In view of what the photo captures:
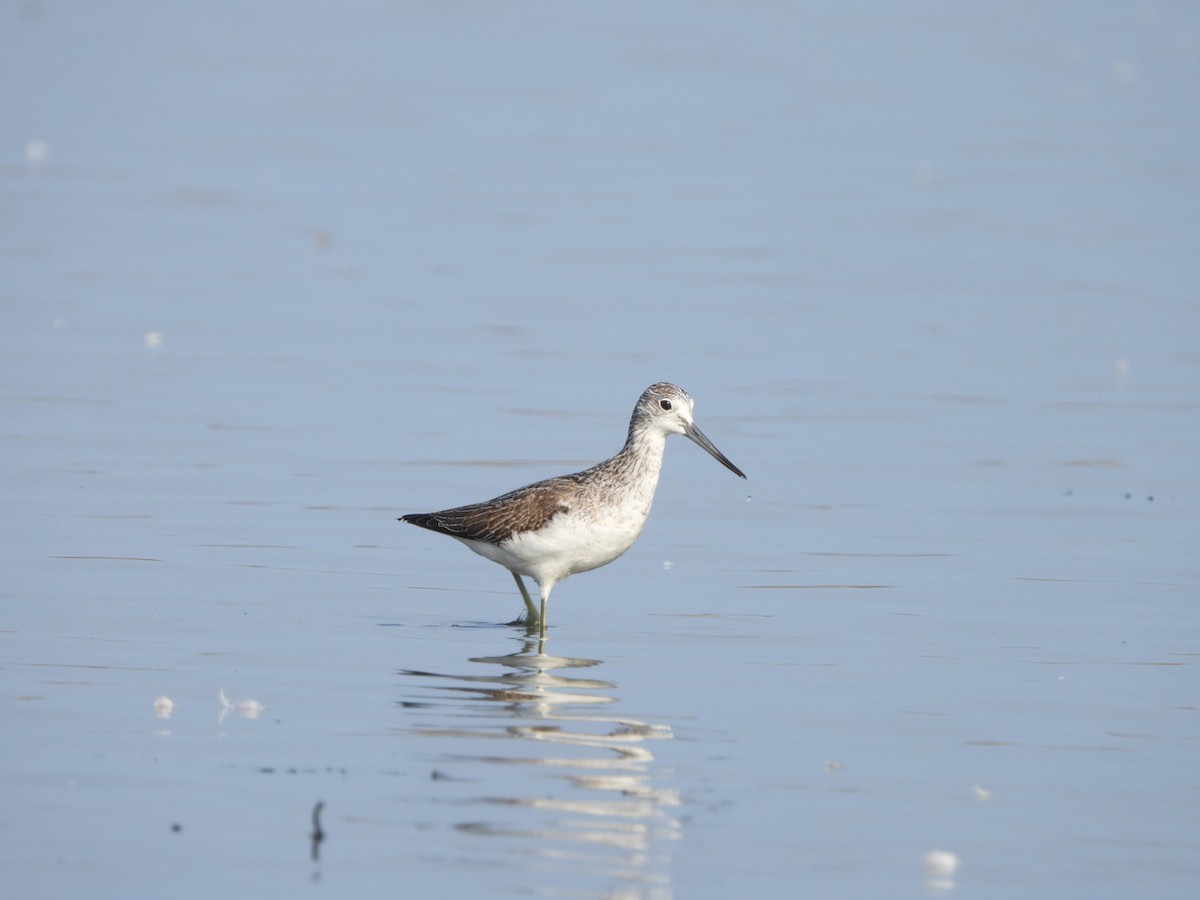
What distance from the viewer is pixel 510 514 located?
11766mm

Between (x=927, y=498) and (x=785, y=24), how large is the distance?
36519mm

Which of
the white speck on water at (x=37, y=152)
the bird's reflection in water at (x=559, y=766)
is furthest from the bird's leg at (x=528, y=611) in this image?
the white speck on water at (x=37, y=152)

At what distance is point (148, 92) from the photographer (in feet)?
116

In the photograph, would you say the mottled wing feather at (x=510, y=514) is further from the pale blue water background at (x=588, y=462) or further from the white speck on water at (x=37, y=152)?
the white speck on water at (x=37, y=152)

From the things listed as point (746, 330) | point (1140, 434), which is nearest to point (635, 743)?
point (1140, 434)

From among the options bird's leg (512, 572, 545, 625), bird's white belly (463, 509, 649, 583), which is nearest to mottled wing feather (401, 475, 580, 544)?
bird's white belly (463, 509, 649, 583)

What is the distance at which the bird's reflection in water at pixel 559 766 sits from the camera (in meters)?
7.68

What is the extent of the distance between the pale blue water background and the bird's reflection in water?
1.2 inches

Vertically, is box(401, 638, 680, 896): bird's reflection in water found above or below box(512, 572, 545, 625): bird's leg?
below

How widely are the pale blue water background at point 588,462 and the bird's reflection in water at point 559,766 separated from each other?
32 millimetres

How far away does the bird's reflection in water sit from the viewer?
7676mm

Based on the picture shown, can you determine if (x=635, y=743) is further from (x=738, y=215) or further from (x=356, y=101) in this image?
(x=356, y=101)

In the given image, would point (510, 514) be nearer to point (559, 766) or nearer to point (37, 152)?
point (559, 766)

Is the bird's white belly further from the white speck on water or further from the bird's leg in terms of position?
the white speck on water
